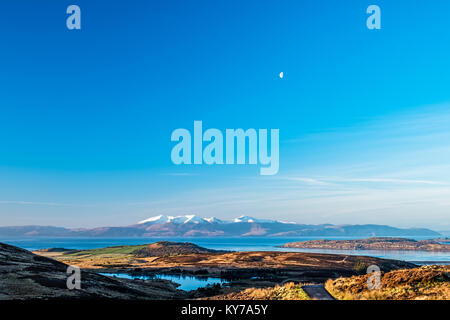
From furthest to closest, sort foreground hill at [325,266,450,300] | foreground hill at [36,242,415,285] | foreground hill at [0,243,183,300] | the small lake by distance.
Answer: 1. foreground hill at [36,242,415,285]
2. the small lake
3. foreground hill at [0,243,183,300]
4. foreground hill at [325,266,450,300]

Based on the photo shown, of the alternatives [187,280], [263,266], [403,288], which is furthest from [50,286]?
[263,266]

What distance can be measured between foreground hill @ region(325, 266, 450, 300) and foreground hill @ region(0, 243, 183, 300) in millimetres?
23774

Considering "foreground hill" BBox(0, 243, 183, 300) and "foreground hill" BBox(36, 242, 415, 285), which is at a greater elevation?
"foreground hill" BBox(0, 243, 183, 300)

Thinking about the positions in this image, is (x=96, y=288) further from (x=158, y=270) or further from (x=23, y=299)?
(x=158, y=270)

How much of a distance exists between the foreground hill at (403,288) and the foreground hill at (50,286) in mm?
23774

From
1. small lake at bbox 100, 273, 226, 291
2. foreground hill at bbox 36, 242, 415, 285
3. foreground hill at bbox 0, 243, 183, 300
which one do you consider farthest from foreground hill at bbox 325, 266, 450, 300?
small lake at bbox 100, 273, 226, 291

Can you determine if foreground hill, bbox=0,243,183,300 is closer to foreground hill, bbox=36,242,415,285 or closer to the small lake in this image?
the small lake

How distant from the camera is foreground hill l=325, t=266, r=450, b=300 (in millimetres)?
28292

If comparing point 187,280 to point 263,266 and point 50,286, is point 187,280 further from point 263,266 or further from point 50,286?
point 50,286

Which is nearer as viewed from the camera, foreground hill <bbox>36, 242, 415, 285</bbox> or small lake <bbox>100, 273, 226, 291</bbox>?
small lake <bbox>100, 273, 226, 291</bbox>

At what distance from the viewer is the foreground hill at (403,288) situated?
92.8 ft

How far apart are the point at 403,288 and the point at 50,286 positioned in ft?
116

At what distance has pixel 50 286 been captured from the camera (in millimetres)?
40219
